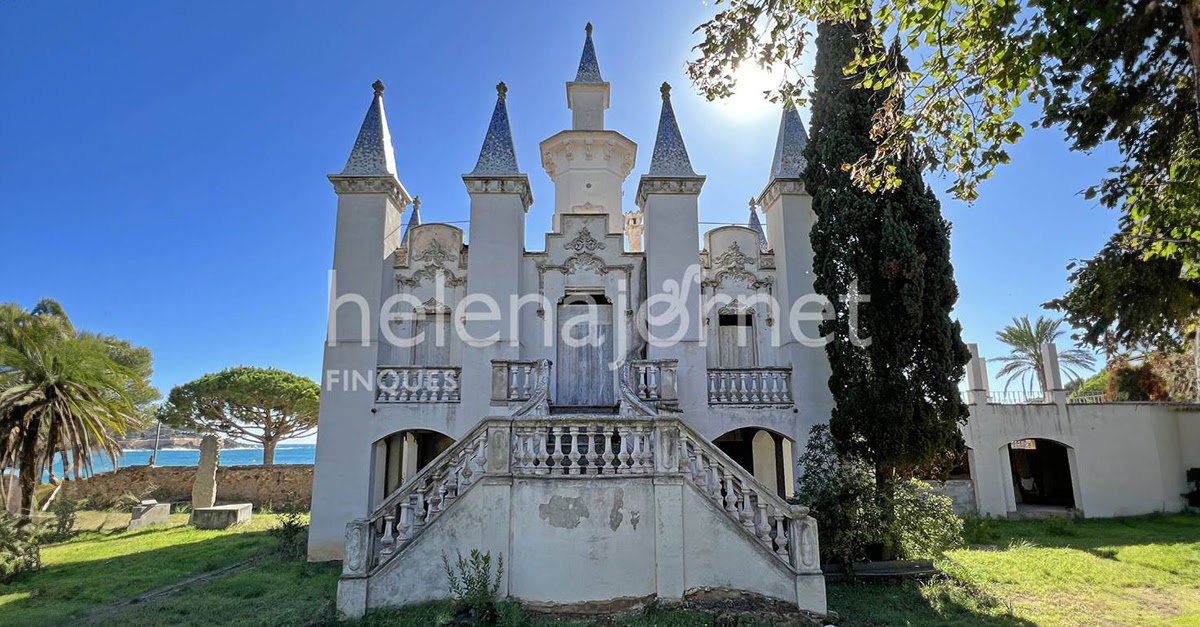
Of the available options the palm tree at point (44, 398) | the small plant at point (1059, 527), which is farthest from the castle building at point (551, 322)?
the small plant at point (1059, 527)

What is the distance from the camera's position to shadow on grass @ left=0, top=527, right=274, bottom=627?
9.23m

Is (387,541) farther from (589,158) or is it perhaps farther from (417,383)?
(589,158)

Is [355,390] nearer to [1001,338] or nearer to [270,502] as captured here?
[270,502]

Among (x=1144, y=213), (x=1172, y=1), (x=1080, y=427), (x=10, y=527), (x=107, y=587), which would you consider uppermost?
(x=1172, y=1)

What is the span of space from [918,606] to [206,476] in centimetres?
2068

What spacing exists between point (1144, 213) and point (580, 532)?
332 inches

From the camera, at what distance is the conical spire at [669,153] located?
14539mm

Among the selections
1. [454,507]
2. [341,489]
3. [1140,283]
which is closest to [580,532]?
[454,507]

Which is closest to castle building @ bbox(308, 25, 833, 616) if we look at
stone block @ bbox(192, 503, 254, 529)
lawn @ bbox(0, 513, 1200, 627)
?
lawn @ bbox(0, 513, 1200, 627)

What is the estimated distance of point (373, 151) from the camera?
14.9 m

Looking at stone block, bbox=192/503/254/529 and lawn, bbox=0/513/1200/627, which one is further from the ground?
stone block, bbox=192/503/254/529

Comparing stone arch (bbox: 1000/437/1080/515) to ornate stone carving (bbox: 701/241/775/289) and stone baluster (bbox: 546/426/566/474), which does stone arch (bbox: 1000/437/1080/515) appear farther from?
stone baluster (bbox: 546/426/566/474)

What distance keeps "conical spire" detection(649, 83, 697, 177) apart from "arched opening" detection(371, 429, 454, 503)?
8145 millimetres

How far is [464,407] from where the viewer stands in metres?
13.3
